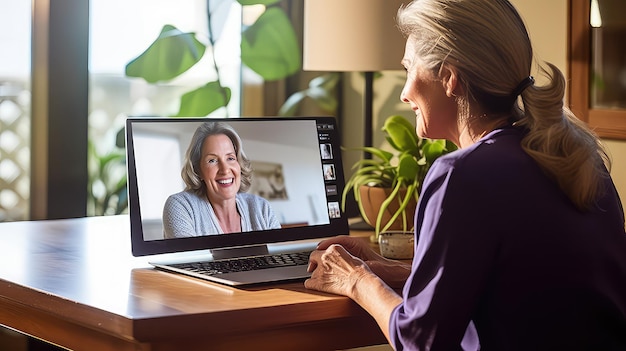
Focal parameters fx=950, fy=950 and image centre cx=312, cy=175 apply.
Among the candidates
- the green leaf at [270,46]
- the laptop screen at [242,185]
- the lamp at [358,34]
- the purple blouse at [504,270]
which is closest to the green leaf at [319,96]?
the green leaf at [270,46]

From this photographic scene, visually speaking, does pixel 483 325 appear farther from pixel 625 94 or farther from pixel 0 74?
pixel 0 74

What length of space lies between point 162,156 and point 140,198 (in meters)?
0.11

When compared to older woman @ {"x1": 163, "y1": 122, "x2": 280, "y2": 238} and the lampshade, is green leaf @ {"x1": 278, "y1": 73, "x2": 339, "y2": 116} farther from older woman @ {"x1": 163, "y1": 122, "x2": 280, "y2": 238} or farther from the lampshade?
older woman @ {"x1": 163, "y1": 122, "x2": 280, "y2": 238}

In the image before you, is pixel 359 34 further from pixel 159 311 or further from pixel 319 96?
pixel 159 311

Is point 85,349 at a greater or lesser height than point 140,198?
lesser

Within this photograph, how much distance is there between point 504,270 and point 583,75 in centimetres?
127

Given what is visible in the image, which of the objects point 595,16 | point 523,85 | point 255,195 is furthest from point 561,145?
point 595,16

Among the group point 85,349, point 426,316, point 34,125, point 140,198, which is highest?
point 34,125

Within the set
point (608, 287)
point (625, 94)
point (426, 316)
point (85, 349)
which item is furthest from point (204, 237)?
point (625, 94)

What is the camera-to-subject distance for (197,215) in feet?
6.75

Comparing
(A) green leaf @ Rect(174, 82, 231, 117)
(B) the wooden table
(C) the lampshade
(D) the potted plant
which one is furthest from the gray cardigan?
(A) green leaf @ Rect(174, 82, 231, 117)

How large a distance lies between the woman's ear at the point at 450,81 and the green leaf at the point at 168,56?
1805 millimetres

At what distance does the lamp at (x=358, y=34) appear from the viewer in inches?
108

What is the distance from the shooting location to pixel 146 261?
2092mm
